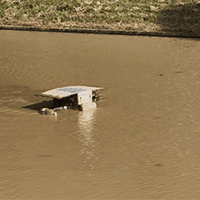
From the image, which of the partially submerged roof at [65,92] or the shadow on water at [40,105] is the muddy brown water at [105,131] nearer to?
the shadow on water at [40,105]

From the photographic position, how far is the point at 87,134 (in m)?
8.20

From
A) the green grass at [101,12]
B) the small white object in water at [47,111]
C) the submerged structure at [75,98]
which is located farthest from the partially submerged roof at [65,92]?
the green grass at [101,12]

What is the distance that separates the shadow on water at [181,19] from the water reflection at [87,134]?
47.5 ft

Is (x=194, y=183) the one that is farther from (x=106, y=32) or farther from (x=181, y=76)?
(x=106, y=32)

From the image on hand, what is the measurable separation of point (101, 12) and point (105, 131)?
19566 mm

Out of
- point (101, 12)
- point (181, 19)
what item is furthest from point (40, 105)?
point (101, 12)

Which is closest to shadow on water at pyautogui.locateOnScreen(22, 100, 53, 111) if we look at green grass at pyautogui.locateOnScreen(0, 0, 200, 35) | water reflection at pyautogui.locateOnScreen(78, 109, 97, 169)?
water reflection at pyautogui.locateOnScreen(78, 109, 97, 169)

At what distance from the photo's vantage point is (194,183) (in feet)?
20.4

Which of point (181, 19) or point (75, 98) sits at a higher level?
point (181, 19)

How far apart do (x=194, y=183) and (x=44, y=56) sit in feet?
36.3

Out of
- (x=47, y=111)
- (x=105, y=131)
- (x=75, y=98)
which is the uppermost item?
(x=75, y=98)

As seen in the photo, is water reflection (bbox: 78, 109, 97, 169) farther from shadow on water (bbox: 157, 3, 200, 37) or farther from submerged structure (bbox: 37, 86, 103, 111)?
shadow on water (bbox: 157, 3, 200, 37)

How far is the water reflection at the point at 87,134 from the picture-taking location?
705 centimetres

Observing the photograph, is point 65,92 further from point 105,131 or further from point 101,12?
point 101,12
